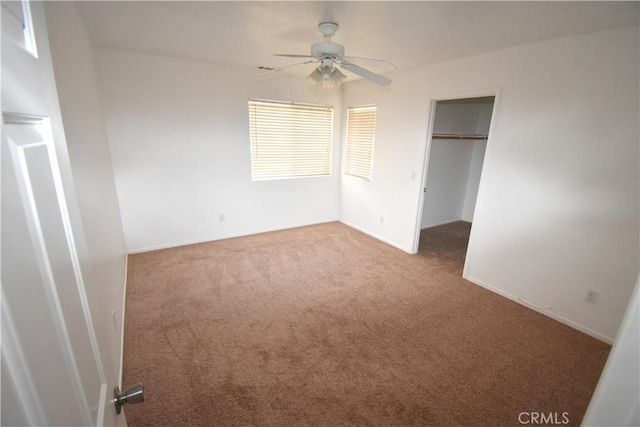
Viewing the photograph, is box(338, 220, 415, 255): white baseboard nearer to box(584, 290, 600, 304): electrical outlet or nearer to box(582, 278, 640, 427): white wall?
box(584, 290, 600, 304): electrical outlet

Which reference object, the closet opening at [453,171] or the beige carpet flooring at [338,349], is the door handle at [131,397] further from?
the closet opening at [453,171]

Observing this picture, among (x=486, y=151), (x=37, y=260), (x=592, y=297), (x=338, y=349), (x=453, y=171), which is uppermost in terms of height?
(x=486, y=151)

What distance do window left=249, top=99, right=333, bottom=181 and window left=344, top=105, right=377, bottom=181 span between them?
362mm

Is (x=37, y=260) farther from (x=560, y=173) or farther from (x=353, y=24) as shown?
(x=560, y=173)

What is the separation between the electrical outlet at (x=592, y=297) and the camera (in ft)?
7.87

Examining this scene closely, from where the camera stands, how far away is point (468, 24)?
2.14 m

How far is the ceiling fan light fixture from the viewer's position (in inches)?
88.9

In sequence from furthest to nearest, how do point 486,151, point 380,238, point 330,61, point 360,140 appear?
1. point 360,140
2. point 380,238
3. point 486,151
4. point 330,61

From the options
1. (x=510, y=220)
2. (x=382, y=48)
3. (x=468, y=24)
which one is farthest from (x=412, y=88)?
(x=510, y=220)

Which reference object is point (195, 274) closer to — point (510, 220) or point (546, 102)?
point (510, 220)

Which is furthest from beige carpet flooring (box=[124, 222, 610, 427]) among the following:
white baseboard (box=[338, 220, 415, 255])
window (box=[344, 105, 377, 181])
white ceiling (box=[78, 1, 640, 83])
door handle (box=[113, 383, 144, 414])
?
white ceiling (box=[78, 1, 640, 83])

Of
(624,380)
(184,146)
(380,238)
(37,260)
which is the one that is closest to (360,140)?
(380,238)

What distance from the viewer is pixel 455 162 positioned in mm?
5117

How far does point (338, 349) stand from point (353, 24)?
8.54 feet
